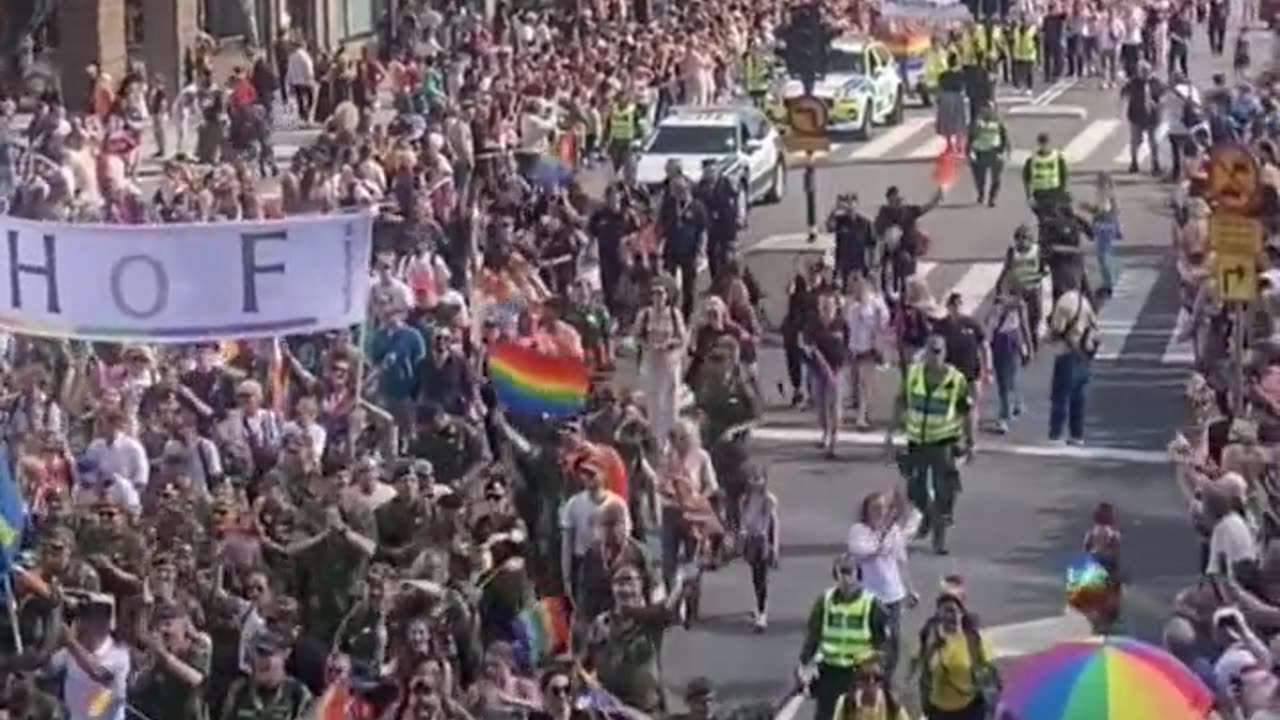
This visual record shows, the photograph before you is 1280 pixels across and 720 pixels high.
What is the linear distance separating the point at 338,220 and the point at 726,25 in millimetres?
30354

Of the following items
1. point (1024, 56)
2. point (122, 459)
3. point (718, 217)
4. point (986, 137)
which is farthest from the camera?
point (1024, 56)

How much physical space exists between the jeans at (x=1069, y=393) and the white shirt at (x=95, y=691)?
409 inches

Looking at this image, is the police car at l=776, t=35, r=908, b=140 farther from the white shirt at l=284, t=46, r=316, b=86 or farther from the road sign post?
the road sign post

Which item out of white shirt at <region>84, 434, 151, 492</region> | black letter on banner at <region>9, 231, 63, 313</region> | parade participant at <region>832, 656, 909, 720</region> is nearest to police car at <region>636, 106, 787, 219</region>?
white shirt at <region>84, 434, 151, 492</region>

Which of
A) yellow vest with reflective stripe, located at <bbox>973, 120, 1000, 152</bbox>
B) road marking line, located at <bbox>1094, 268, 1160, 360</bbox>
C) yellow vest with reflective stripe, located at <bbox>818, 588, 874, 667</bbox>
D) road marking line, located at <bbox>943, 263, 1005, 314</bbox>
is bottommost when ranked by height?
road marking line, located at <bbox>1094, 268, 1160, 360</bbox>

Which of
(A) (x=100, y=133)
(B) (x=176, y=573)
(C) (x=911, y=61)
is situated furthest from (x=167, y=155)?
(B) (x=176, y=573)

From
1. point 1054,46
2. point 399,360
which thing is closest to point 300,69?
point 1054,46

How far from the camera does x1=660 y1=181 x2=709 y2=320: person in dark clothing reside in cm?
2572

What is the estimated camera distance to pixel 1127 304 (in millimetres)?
28109

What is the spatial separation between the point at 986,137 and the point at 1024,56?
1376cm

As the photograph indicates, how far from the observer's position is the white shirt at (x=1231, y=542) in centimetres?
1471

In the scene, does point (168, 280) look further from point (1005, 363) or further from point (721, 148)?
point (721, 148)

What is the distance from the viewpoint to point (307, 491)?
50.5ft

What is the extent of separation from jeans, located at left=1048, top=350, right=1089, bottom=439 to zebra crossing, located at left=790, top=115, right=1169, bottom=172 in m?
15.1
